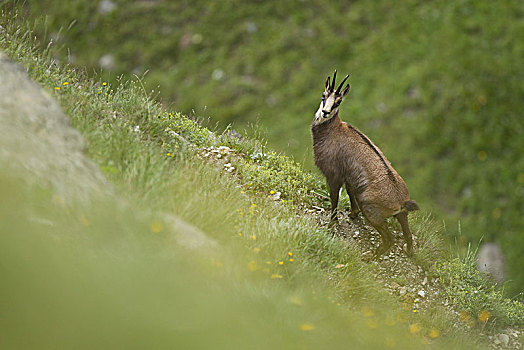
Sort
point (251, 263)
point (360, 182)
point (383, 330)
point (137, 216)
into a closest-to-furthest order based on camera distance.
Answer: point (137, 216) → point (251, 263) → point (383, 330) → point (360, 182)

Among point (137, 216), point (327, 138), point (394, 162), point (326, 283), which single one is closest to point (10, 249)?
point (137, 216)

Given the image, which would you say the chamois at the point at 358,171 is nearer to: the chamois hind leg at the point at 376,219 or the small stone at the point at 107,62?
the chamois hind leg at the point at 376,219

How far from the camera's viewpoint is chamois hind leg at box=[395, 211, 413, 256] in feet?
20.1

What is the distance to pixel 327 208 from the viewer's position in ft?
22.8

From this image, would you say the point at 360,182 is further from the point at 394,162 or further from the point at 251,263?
the point at 394,162

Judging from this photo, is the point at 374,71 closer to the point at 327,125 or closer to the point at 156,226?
the point at 327,125

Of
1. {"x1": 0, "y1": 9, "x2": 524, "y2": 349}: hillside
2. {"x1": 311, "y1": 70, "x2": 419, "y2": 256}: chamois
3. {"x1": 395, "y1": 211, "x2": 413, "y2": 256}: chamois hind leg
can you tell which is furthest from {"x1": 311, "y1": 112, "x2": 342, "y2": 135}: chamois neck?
{"x1": 395, "y1": 211, "x2": 413, "y2": 256}: chamois hind leg

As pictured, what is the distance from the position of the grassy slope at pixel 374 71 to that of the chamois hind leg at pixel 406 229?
3.03 metres

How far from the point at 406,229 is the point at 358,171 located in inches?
42.4

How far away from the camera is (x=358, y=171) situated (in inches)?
238

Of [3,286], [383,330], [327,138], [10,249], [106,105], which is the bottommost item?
[3,286]

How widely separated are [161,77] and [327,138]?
6.35 metres

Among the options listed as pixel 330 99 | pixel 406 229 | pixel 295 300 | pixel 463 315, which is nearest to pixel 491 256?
pixel 463 315

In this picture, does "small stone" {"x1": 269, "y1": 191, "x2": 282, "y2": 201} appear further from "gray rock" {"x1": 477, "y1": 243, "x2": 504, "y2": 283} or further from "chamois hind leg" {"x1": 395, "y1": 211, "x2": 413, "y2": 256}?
"gray rock" {"x1": 477, "y1": 243, "x2": 504, "y2": 283}
